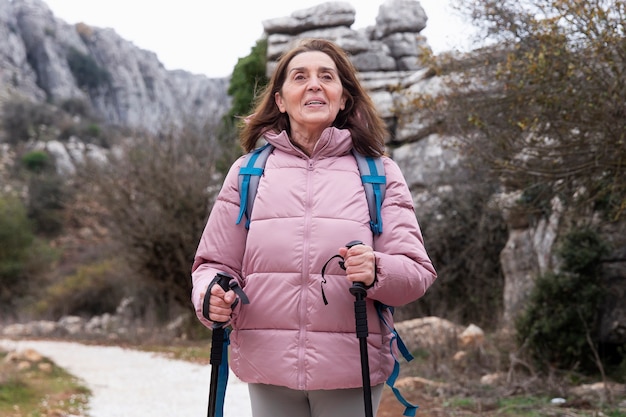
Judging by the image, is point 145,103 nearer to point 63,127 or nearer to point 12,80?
point 12,80

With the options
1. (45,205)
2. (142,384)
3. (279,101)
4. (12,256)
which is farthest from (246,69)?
(279,101)

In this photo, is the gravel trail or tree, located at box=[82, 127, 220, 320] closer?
the gravel trail

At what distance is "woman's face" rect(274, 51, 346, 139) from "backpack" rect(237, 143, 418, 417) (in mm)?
152

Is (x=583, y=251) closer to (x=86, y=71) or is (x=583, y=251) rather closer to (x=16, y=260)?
(x=16, y=260)

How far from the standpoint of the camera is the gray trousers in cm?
206

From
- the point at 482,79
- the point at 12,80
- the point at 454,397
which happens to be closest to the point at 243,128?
the point at 454,397

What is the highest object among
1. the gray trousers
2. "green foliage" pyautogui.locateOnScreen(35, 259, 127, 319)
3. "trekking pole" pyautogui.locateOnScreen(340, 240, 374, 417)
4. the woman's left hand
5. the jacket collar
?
the jacket collar

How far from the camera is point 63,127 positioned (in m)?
41.7

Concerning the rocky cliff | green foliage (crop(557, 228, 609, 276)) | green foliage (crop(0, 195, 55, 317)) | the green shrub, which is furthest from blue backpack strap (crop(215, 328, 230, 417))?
the rocky cliff

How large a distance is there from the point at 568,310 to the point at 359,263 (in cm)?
659

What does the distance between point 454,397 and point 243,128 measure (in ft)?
16.8

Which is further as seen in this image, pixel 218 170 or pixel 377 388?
pixel 218 170

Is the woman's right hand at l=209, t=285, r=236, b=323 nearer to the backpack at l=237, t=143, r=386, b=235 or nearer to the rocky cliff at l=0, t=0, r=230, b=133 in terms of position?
the backpack at l=237, t=143, r=386, b=235

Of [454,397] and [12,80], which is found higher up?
[12,80]
